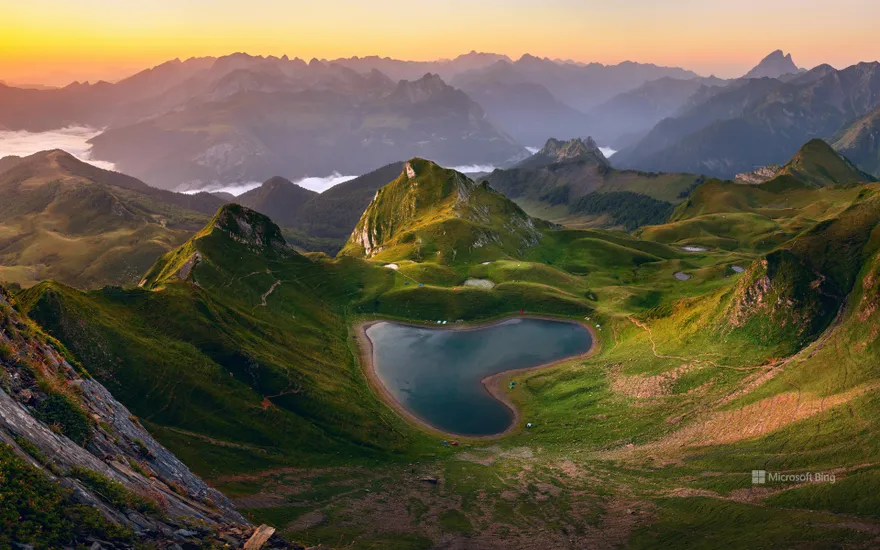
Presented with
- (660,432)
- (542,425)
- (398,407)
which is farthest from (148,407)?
(660,432)

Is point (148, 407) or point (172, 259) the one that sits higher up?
point (172, 259)

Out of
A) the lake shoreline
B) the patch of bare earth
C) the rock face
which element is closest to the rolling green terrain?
the patch of bare earth

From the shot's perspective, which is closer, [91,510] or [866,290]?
[91,510]

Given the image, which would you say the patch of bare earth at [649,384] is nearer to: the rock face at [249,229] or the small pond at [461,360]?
the small pond at [461,360]

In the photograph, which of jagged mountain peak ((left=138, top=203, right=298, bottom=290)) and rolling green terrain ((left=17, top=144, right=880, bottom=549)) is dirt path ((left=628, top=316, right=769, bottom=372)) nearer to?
rolling green terrain ((left=17, top=144, right=880, bottom=549))

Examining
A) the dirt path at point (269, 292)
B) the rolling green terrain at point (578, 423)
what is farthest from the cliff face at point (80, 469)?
the dirt path at point (269, 292)

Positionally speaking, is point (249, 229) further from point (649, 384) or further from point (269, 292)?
point (649, 384)

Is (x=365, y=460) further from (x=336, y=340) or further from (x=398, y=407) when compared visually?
(x=336, y=340)
